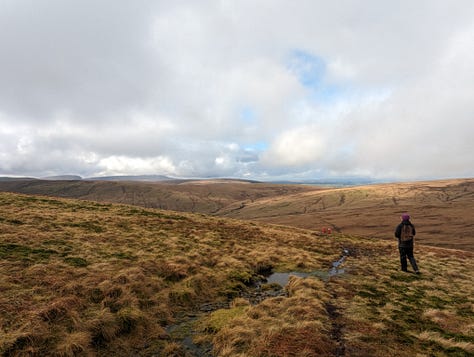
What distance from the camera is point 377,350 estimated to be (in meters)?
9.11

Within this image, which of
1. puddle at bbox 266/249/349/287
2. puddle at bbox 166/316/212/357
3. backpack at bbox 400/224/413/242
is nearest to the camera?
puddle at bbox 166/316/212/357

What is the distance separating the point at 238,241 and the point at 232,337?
62.5ft

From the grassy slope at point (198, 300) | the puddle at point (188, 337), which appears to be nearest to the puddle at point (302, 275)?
the grassy slope at point (198, 300)

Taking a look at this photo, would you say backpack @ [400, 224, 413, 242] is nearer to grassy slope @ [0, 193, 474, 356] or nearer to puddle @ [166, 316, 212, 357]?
grassy slope @ [0, 193, 474, 356]

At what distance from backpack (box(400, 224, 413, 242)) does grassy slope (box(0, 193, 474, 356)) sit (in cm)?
283

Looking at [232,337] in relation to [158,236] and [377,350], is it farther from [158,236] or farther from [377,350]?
[158,236]

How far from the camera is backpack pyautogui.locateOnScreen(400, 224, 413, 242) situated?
65.7 feet

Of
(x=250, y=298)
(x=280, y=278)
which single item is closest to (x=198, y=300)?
(x=250, y=298)

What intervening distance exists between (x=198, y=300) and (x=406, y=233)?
666 inches

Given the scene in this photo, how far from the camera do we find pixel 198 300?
45.9ft

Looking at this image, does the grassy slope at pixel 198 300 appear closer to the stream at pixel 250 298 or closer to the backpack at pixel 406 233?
the stream at pixel 250 298

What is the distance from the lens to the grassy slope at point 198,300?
9.23m

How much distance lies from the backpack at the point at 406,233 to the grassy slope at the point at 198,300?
2.83 meters

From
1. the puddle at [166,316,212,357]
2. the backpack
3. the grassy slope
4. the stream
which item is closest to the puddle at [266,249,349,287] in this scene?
the stream
